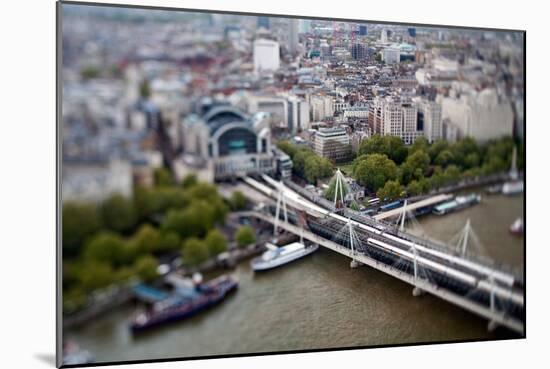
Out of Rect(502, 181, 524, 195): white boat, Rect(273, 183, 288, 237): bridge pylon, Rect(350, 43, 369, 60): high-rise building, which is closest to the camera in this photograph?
Rect(273, 183, 288, 237): bridge pylon

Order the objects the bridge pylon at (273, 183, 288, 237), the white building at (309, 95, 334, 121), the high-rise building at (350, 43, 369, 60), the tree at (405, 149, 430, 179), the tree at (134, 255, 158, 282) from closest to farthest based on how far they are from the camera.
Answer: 1. the tree at (134, 255, 158, 282)
2. the bridge pylon at (273, 183, 288, 237)
3. the white building at (309, 95, 334, 121)
4. the high-rise building at (350, 43, 369, 60)
5. the tree at (405, 149, 430, 179)

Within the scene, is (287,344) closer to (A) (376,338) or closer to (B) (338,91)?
(A) (376,338)

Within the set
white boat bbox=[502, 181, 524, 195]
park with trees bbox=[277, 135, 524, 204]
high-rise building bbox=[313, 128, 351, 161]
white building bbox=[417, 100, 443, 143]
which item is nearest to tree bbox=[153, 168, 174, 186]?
park with trees bbox=[277, 135, 524, 204]

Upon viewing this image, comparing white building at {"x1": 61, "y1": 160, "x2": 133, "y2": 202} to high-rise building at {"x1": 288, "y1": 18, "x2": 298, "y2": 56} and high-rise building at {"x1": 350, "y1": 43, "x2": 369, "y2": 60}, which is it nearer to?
high-rise building at {"x1": 288, "y1": 18, "x2": 298, "y2": 56}

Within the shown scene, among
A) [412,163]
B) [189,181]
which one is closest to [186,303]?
[189,181]

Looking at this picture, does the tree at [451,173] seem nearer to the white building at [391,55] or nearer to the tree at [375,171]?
the tree at [375,171]

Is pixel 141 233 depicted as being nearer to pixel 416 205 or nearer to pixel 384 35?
pixel 416 205

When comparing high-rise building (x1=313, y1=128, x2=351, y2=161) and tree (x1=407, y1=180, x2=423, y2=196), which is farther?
tree (x1=407, y1=180, x2=423, y2=196)
